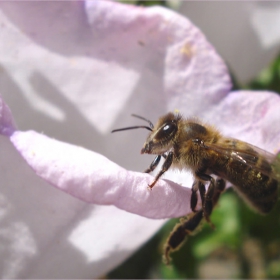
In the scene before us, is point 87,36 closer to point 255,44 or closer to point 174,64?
point 174,64

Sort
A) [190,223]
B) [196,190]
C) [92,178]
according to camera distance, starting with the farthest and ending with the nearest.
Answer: [190,223] → [196,190] → [92,178]

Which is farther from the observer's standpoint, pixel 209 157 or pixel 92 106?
pixel 92 106

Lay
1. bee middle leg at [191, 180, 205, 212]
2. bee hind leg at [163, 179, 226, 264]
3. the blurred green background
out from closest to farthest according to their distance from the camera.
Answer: bee middle leg at [191, 180, 205, 212]
bee hind leg at [163, 179, 226, 264]
the blurred green background

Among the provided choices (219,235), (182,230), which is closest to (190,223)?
(182,230)

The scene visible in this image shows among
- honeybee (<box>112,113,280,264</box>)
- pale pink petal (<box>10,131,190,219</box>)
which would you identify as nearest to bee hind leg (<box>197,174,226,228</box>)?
honeybee (<box>112,113,280,264</box>)

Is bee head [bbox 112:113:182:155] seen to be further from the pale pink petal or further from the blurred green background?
the blurred green background

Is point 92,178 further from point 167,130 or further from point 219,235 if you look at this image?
point 219,235
